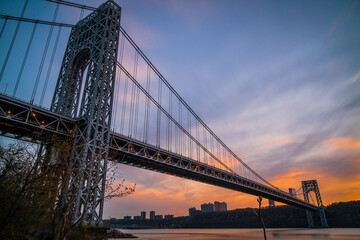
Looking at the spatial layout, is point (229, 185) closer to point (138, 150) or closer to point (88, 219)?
point (138, 150)

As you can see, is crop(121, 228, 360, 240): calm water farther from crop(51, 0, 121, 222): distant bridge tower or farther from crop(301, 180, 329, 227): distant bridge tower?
crop(301, 180, 329, 227): distant bridge tower

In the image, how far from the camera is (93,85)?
862 inches

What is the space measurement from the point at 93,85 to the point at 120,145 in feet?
32.0

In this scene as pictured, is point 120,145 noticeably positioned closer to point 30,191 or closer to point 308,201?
point 30,191

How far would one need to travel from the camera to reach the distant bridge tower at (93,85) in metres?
19.5

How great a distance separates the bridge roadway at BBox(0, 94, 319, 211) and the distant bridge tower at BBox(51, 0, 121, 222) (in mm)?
1414

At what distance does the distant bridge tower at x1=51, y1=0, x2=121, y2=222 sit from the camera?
63.8 feet

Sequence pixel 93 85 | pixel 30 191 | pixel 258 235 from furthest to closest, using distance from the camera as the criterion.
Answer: pixel 258 235, pixel 93 85, pixel 30 191

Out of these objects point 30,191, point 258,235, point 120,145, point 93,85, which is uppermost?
point 93,85

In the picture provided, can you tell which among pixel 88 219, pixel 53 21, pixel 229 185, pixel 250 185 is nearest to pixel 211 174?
pixel 229 185

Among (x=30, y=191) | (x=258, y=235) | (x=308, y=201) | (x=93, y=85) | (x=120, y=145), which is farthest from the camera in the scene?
(x=308, y=201)

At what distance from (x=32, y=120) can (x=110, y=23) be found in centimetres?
1239

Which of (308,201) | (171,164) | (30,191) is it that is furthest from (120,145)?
(308,201)

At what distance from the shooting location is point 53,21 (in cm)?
2650
